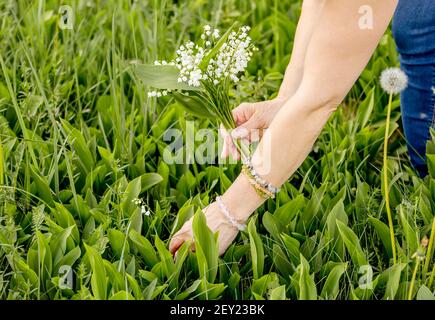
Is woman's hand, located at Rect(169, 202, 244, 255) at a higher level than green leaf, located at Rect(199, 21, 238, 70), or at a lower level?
lower

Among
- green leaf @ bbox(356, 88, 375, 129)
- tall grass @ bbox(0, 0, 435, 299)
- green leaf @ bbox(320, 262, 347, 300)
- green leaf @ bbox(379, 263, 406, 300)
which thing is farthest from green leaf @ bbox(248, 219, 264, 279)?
green leaf @ bbox(356, 88, 375, 129)

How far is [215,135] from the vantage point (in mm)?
2027

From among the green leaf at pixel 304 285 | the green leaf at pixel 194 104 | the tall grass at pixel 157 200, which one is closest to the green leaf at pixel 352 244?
the tall grass at pixel 157 200

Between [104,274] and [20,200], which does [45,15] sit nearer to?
[20,200]

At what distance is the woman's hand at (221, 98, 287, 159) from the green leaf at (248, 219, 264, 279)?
20cm

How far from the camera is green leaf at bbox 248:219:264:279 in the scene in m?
1.54

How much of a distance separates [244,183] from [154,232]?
272 millimetres

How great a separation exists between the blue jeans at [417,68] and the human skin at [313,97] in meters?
0.37

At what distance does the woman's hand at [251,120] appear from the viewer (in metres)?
1.70

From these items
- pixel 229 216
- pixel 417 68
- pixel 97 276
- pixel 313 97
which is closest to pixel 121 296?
pixel 97 276

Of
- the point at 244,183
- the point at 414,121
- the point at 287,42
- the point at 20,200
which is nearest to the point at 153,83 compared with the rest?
the point at 244,183

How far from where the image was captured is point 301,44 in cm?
171

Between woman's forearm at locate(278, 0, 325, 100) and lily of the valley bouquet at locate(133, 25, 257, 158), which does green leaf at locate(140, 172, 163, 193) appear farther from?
woman's forearm at locate(278, 0, 325, 100)

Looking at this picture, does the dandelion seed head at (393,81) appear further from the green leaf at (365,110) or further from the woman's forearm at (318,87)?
the green leaf at (365,110)
